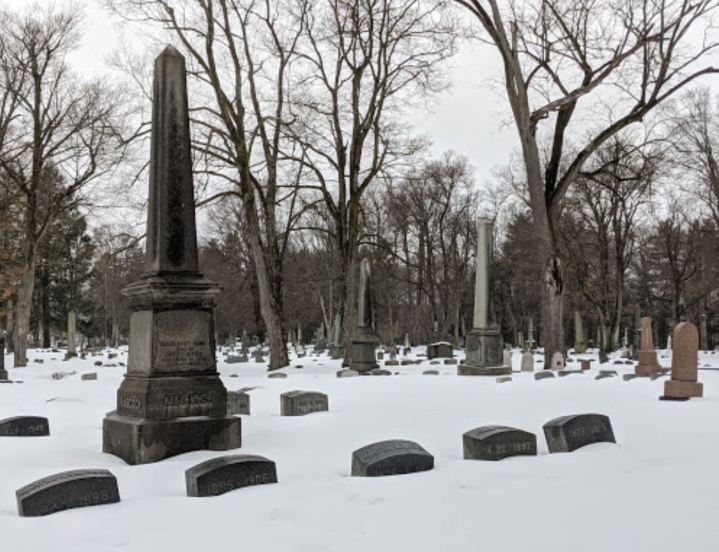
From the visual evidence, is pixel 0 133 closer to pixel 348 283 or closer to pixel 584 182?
pixel 348 283

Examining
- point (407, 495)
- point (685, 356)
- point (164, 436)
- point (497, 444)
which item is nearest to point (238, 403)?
point (164, 436)

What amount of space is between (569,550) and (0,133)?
25460 mm

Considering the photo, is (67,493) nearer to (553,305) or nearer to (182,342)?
(182,342)

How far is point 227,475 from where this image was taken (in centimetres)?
496

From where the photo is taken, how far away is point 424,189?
43531 millimetres

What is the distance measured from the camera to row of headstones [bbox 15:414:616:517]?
449 centimetres

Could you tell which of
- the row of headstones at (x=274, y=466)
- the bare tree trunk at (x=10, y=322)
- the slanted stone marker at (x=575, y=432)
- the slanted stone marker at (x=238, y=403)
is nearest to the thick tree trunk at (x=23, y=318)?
the bare tree trunk at (x=10, y=322)

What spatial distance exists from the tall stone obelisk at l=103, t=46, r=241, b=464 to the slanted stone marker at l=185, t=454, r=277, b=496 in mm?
1583

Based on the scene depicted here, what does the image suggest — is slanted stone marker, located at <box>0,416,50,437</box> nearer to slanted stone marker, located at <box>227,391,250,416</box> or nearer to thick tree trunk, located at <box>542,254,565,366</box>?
slanted stone marker, located at <box>227,391,250,416</box>

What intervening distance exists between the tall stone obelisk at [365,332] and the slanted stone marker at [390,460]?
1304 cm

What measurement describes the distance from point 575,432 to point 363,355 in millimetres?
12869

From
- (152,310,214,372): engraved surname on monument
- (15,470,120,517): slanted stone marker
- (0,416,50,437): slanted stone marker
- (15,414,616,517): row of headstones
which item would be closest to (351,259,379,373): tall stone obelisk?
(0,416,50,437): slanted stone marker

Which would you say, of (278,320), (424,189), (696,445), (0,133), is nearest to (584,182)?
(424,189)

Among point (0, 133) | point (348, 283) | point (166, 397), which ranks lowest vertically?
point (166, 397)
